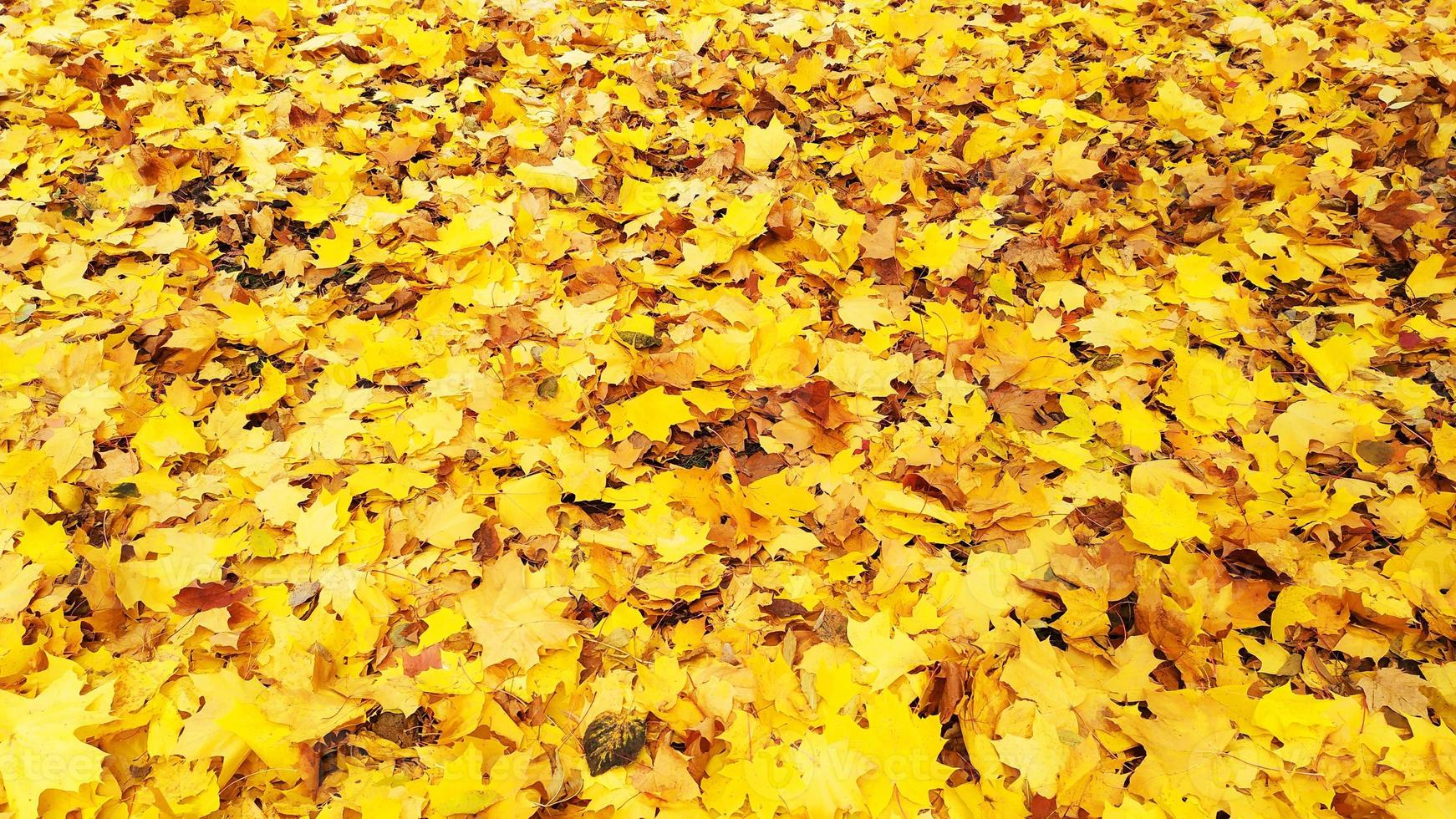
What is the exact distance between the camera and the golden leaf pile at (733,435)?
1.34 metres

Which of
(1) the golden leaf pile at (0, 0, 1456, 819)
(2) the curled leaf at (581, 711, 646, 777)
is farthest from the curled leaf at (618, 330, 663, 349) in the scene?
(2) the curled leaf at (581, 711, 646, 777)

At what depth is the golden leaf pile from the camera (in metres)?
1.34

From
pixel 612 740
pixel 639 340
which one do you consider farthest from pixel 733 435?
pixel 612 740

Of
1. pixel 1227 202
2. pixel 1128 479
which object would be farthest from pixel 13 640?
pixel 1227 202

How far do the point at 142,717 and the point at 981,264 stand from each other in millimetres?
2087

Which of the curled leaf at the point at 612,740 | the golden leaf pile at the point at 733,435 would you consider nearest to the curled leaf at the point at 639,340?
the golden leaf pile at the point at 733,435

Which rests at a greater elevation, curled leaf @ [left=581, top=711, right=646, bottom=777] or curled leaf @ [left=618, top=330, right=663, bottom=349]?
curled leaf @ [left=618, top=330, right=663, bottom=349]

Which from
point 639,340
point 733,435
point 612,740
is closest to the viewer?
point 612,740

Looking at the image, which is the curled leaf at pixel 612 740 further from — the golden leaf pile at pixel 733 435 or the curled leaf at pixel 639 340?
the curled leaf at pixel 639 340

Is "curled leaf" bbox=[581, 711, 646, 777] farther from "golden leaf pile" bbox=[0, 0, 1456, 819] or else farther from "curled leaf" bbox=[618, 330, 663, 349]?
"curled leaf" bbox=[618, 330, 663, 349]

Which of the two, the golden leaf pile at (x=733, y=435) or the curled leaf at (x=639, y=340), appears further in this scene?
the curled leaf at (x=639, y=340)

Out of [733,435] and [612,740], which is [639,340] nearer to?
[733,435]

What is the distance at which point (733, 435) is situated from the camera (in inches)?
72.7

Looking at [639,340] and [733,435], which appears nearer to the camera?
[733,435]
